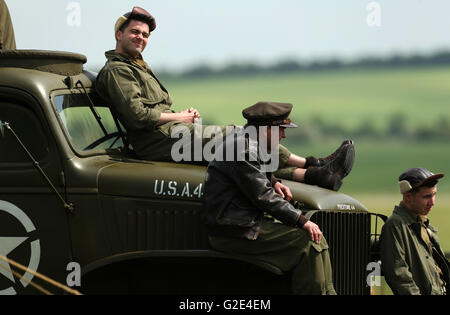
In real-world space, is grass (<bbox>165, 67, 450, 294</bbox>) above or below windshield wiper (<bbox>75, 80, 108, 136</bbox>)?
below

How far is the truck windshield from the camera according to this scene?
22.2ft

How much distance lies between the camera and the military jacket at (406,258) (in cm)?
650

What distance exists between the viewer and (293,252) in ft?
19.8

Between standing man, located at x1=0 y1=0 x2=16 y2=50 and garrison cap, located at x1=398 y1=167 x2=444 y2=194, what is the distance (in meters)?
3.63

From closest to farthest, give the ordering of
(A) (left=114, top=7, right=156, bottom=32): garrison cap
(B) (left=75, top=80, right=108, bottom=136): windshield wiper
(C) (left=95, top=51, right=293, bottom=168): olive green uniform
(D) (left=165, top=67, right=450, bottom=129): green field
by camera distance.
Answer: (C) (left=95, top=51, right=293, bottom=168): olive green uniform < (B) (left=75, top=80, right=108, bottom=136): windshield wiper < (A) (left=114, top=7, right=156, bottom=32): garrison cap < (D) (left=165, top=67, right=450, bottom=129): green field

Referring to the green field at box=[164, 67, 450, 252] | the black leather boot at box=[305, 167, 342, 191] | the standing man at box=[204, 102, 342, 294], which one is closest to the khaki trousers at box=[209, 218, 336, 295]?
the standing man at box=[204, 102, 342, 294]

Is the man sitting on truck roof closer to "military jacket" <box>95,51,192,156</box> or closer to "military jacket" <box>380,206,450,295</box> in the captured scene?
"military jacket" <box>95,51,192,156</box>

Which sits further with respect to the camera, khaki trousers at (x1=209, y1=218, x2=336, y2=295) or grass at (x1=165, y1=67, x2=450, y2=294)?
grass at (x1=165, y1=67, x2=450, y2=294)

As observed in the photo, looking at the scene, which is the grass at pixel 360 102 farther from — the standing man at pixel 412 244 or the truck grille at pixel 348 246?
the truck grille at pixel 348 246

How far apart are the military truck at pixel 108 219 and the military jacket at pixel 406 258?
18cm

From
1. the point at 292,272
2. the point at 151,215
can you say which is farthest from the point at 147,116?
the point at 292,272

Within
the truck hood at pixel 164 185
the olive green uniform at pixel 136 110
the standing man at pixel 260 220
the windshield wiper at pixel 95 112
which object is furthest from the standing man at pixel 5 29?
the standing man at pixel 260 220

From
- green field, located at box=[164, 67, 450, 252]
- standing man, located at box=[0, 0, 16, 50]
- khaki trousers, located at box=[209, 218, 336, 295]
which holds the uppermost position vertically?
standing man, located at box=[0, 0, 16, 50]

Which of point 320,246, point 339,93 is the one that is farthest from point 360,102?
point 320,246
